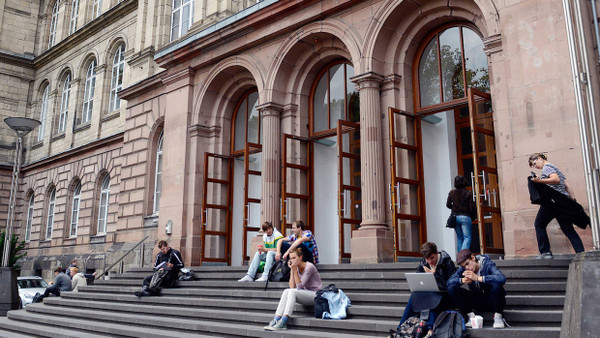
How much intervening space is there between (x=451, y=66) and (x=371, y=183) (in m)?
3.29

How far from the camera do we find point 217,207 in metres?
16.3

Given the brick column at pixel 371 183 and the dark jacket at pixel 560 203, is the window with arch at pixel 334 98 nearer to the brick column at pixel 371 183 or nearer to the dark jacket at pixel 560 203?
the brick column at pixel 371 183

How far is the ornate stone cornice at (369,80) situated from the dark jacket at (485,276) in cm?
673

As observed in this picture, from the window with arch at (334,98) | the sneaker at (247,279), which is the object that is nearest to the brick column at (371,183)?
the window with arch at (334,98)

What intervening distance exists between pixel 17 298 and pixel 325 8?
11.8m

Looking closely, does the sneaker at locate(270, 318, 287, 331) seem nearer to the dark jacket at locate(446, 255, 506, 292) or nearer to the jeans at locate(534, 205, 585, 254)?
the dark jacket at locate(446, 255, 506, 292)

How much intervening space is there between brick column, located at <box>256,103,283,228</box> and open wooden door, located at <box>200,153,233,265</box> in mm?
2185

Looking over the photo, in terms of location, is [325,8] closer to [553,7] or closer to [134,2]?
[553,7]

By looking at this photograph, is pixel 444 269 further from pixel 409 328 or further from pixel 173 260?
pixel 173 260

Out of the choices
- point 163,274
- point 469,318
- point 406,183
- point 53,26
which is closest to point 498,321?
point 469,318

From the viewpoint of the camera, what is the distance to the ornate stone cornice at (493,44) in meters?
10.6

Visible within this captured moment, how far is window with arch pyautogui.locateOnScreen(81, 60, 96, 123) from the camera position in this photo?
28198 mm

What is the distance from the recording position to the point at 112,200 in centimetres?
2358

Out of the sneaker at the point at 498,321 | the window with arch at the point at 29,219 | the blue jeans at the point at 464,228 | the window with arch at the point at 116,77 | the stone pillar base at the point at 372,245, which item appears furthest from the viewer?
the window with arch at the point at 29,219
